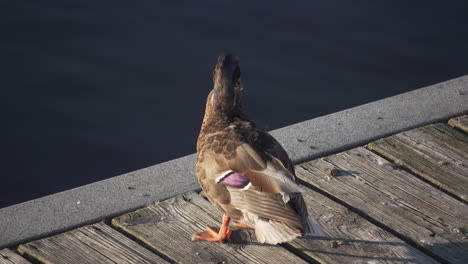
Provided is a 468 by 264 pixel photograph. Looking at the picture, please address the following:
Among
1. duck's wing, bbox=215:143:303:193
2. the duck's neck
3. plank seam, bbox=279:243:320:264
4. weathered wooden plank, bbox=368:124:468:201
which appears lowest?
plank seam, bbox=279:243:320:264

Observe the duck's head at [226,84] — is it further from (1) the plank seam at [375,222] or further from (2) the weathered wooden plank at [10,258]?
(2) the weathered wooden plank at [10,258]

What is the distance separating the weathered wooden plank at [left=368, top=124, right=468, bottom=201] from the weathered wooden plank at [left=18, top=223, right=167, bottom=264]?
1.61 m

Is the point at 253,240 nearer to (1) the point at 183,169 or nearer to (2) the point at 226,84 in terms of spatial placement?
(1) the point at 183,169

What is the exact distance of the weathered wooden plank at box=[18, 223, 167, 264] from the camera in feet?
11.6

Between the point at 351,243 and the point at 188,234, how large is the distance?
2.59ft

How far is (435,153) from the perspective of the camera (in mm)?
4457

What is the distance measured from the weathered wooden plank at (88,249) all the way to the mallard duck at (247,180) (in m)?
0.32

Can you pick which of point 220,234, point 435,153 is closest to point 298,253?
point 220,234

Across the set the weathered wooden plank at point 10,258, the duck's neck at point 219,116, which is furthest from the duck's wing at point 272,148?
the weathered wooden plank at point 10,258

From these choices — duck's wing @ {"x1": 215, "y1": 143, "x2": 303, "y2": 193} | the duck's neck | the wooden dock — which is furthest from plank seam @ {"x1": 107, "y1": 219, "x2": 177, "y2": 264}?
the duck's neck

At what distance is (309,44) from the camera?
8.53 meters

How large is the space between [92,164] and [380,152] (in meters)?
3.10

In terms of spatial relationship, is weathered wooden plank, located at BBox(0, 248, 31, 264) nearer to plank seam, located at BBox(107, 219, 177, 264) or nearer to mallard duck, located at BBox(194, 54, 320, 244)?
plank seam, located at BBox(107, 219, 177, 264)

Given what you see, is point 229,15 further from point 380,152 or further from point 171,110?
point 380,152
